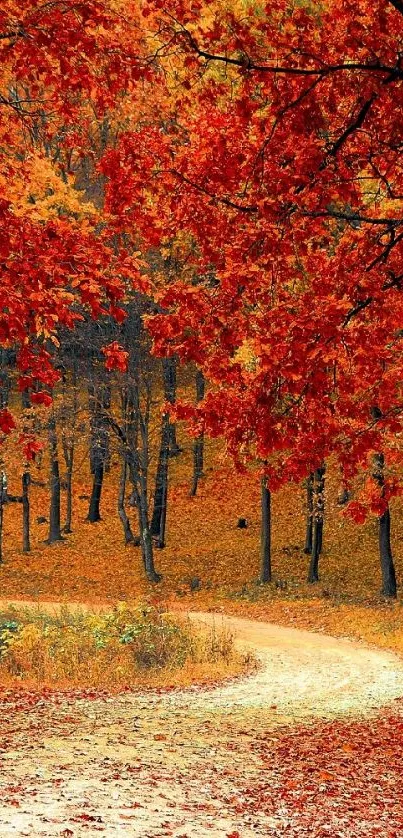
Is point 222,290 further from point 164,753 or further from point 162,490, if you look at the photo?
point 162,490

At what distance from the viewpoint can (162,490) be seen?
32.8 metres

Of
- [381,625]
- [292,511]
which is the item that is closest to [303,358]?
[381,625]

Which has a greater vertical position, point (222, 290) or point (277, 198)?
point (277, 198)

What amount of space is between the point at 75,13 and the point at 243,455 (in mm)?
4611

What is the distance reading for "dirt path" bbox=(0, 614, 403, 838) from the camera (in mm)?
6445

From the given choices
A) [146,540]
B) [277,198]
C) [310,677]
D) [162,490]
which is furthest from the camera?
[162,490]

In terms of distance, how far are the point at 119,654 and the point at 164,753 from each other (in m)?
5.88

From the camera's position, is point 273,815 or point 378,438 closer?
point 273,815

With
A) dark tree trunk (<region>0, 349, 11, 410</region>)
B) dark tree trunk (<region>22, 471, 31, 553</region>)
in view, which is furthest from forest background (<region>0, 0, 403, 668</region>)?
dark tree trunk (<region>0, 349, 11, 410</region>)

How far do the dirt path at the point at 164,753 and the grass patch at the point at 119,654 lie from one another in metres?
0.81

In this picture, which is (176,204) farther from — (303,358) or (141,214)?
(303,358)

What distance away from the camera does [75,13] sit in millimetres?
6922

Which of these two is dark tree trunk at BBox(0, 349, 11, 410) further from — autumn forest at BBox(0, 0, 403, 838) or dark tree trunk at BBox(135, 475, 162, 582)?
autumn forest at BBox(0, 0, 403, 838)

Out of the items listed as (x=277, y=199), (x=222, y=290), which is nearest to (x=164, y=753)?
(x=222, y=290)
